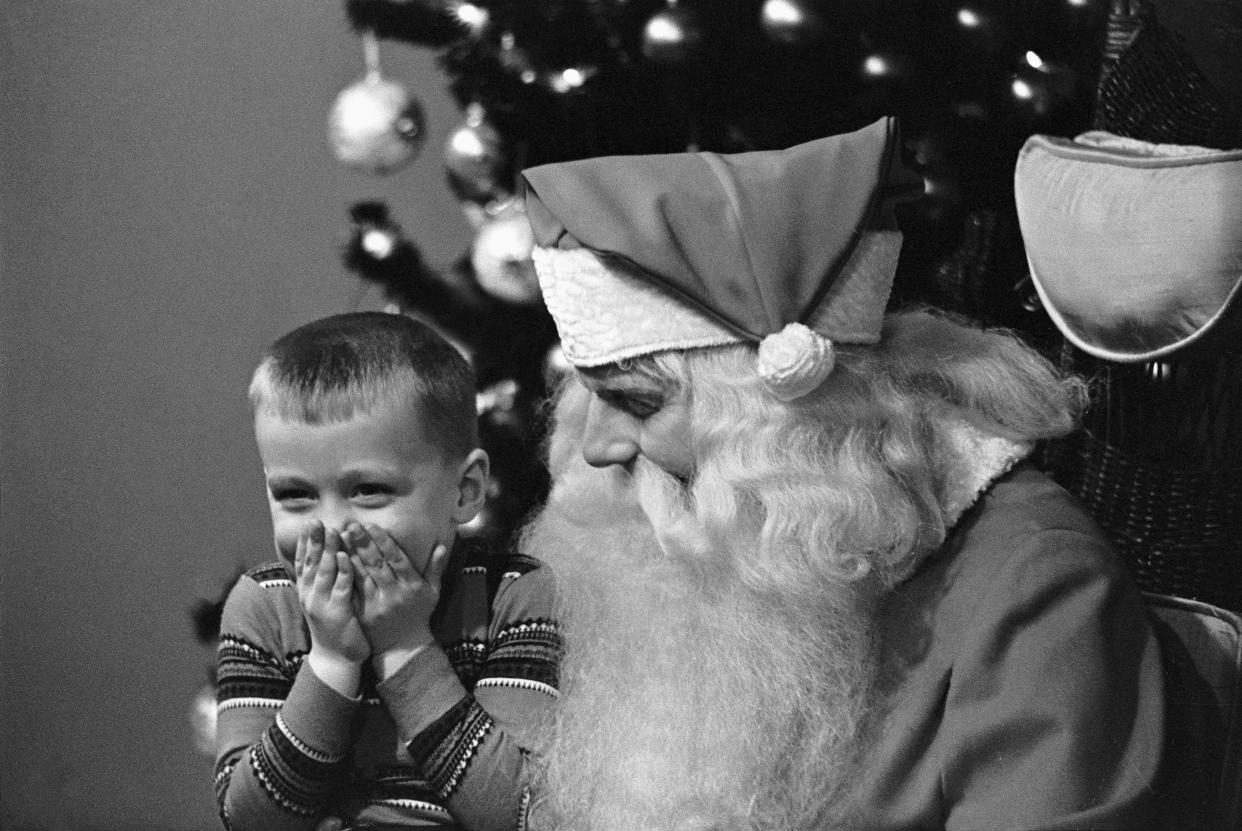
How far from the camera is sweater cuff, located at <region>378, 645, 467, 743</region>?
4.92ft

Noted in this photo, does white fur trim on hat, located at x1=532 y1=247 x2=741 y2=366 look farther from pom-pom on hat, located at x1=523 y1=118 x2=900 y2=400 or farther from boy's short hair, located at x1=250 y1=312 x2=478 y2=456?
boy's short hair, located at x1=250 y1=312 x2=478 y2=456

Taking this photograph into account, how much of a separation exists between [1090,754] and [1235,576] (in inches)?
21.4

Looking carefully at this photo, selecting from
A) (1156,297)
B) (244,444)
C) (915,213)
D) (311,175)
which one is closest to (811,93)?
(915,213)

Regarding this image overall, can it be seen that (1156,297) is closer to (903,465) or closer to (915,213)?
(903,465)

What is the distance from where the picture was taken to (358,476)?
1508 millimetres

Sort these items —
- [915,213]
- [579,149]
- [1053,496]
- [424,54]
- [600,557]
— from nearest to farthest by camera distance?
[1053,496] → [600,557] → [915,213] → [579,149] → [424,54]

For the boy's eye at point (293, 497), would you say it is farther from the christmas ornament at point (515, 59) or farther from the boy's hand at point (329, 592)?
the christmas ornament at point (515, 59)

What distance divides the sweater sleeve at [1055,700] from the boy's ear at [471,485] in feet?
1.89

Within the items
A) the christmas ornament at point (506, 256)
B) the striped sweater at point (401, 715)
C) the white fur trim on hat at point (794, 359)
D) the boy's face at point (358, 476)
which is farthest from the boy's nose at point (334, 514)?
the christmas ornament at point (506, 256)

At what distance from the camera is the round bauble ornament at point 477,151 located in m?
2.05

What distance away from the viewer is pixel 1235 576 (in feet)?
5.52

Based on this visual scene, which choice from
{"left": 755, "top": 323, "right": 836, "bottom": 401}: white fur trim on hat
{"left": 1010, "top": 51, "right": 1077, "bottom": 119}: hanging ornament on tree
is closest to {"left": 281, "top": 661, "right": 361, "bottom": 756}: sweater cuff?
{"left": 755, "top": 323, "right": 836, "bottom": 401}: white fur trim on hat

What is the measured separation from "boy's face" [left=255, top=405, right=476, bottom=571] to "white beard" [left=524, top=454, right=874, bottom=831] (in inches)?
9.4

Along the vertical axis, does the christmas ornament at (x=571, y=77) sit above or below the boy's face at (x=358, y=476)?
above
